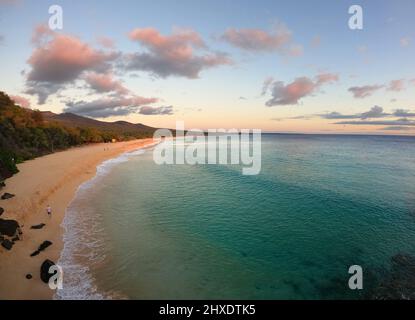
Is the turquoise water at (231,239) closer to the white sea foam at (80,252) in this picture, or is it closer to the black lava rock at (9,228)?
the white sea foam at (80,252)

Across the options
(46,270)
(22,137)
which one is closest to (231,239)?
(46,270)

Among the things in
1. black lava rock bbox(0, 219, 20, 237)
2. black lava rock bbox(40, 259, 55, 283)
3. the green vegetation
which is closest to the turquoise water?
black lava rock bbox(40, 259, 55, 283)

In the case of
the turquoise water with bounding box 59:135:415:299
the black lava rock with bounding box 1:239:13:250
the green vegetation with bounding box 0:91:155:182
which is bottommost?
the turquoise water with bounding box 59:135:415:299

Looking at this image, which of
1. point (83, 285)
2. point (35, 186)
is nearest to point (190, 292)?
point (83, 285)

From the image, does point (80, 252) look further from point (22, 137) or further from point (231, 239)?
point (22, 137)

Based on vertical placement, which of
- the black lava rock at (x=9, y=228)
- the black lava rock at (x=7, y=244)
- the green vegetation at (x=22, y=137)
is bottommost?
the black lava rock at (x=7, y=244)

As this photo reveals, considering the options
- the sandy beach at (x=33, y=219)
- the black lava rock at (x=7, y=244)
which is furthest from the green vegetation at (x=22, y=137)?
the black lava rock at (x=7, y=244)

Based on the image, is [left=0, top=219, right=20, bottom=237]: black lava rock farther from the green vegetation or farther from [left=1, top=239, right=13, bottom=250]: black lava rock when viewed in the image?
the green vegetation
